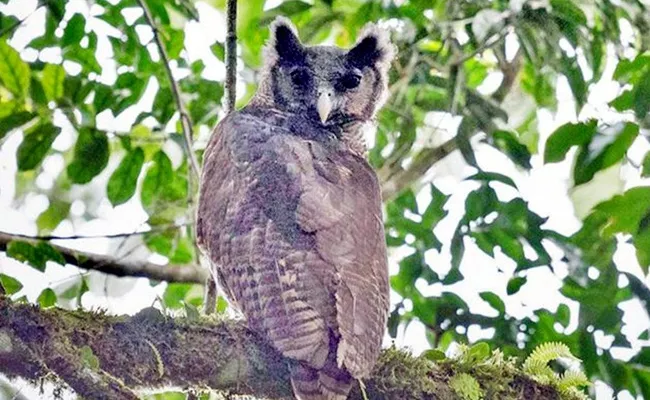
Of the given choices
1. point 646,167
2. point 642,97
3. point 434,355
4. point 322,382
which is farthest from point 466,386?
point 642,97

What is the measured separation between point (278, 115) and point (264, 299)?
57.0 inches

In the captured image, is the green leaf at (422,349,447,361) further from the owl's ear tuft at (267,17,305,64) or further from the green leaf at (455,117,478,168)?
the owl's ear tuft at (267,17,305,64)

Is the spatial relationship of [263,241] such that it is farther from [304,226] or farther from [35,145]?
[35,145]

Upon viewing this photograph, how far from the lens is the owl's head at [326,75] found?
17.1ft

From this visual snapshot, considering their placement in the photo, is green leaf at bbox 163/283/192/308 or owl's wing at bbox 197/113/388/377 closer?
owl's wing at bbox 197/113/388/377

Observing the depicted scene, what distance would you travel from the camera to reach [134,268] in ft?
19.1

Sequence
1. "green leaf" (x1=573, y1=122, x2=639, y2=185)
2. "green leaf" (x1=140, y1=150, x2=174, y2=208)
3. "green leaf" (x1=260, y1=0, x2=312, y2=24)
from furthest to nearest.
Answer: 1. "green leaf" (x1=260, y1=0, x2=312, y2=24)
2. "green leaf" (x1=140, y1=150, x2=174, y2=208)
3. "green leaf" (x1=573, y1=122, x2=639, y2=185)

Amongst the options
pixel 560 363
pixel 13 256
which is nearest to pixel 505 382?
pixel 560 363

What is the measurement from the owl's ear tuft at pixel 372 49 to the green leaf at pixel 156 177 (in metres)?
1.13

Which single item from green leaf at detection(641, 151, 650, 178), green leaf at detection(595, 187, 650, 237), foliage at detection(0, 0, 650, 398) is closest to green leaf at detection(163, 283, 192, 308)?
foliage at detection(0, 0, 650, 398)

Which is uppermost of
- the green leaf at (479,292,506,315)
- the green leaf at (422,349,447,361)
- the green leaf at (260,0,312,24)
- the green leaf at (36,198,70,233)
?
the green leaf at (260,0,312,24)

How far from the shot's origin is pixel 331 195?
4.20 metres

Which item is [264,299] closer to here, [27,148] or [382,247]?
[382,247]

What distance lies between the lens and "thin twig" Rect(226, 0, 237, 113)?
14.4 ft
